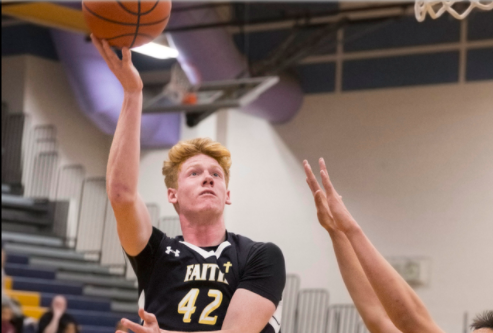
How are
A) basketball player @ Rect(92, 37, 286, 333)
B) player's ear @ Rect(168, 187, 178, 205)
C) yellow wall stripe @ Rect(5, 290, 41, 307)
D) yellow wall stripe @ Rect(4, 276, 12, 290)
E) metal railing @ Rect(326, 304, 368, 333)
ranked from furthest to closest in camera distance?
metal railing @ Rect(326, 304, 368, 333) < yellow wall stripe @ Rect(4, 276, 12, 290) < yellow wall stripe @ Rect(5, 290, 41, 307) < player's ear @ Rect(168, 187, 178, 205) < basketball player @ Rect(92, 37, 286, 333)

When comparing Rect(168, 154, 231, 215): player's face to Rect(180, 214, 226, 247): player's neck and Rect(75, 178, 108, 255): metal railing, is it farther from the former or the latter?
Rect(75, 178, 108, 255): metal railing

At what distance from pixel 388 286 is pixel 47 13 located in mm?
10352

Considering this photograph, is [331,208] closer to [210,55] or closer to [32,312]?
[32,312]

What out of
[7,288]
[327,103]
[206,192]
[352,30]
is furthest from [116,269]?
[206,192]

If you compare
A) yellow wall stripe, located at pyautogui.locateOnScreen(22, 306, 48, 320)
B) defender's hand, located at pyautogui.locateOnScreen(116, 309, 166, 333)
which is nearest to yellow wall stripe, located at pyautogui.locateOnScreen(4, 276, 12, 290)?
yellow wall stripe, located at pyautogui.locateOnScreen(22, 306, 48, 320)

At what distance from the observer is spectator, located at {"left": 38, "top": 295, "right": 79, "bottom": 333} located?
370 inches

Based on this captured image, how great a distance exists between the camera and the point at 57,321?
31.2ft

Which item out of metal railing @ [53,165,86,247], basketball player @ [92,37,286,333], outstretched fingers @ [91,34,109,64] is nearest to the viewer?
basketball player @ [92,37,286,333]

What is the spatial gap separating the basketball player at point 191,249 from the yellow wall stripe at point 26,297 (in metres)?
8.50

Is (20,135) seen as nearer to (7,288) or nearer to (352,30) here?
(7,288)

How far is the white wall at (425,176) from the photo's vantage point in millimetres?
11719

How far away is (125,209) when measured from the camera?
2.78 meters

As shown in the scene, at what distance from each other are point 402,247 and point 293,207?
6.56ft

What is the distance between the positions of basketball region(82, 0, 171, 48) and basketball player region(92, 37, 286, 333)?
8 cm
